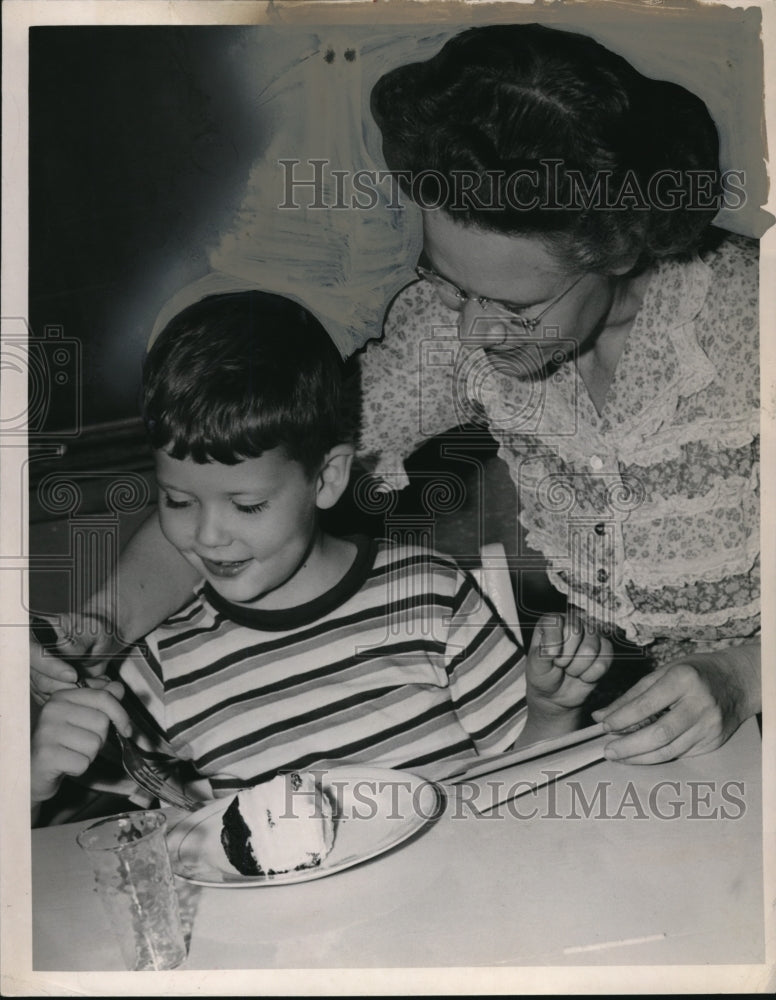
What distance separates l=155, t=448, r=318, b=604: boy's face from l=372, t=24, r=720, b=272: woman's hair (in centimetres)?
35

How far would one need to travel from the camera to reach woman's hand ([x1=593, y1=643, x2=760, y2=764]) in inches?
48.9

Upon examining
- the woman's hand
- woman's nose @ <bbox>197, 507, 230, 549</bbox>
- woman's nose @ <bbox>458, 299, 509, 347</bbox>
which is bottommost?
the woman's hand

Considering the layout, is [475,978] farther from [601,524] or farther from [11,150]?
[11,150]

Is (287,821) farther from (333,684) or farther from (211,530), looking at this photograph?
(211,530)

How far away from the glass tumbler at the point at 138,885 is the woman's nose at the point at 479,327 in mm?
618

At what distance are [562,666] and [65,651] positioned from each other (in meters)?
0.55

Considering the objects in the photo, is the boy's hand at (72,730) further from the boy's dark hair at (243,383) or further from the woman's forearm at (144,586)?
the boy's dark hair at (243,383)

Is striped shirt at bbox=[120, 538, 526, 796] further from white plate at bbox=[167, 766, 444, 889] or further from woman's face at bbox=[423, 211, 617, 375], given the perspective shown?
woman's face at bbox=[423, 211, 617, 375]

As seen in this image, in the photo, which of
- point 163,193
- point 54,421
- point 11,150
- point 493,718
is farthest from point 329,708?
point 11,150

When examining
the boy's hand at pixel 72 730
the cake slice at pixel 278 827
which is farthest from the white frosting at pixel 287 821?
the boy's hand at pixel 72 730

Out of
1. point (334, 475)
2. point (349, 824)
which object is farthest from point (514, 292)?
point (349, 824)

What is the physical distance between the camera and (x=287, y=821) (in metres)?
1.21

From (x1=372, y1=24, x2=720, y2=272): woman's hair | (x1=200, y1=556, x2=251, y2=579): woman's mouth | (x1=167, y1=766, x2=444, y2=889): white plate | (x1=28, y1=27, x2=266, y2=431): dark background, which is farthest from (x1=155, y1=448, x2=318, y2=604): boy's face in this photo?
(x1=372, y1=24, x2=720, y2=272): woman's hair

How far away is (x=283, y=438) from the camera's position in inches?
47.4
